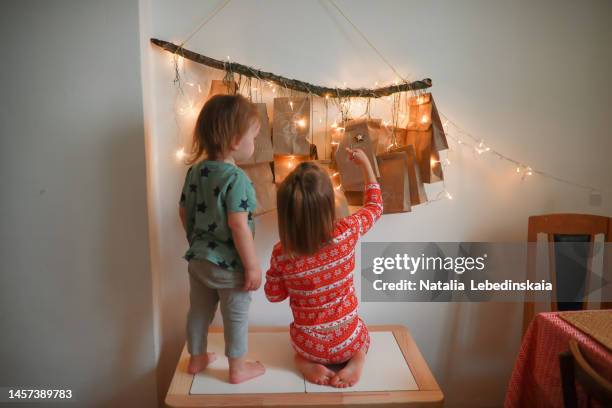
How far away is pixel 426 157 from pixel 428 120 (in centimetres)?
14

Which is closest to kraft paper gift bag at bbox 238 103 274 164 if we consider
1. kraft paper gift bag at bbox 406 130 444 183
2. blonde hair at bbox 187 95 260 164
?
blonde hair at bbox 187 95 260 164

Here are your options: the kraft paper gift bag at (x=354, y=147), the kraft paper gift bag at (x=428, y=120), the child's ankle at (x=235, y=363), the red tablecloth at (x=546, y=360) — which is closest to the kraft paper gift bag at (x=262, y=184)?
the kraft paper gift bag at (x=354, y=147)

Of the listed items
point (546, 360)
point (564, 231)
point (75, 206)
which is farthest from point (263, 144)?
point (564, 231)

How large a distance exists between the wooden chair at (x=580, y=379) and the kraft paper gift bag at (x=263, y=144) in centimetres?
108

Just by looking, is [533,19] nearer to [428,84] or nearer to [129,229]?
[428,84]

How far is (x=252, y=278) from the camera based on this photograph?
4.27ft

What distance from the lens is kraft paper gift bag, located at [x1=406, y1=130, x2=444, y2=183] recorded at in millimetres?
1576

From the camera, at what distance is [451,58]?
168cm

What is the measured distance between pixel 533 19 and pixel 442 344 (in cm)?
148

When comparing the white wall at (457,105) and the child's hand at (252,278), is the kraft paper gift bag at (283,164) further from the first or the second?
the child's hand at (252,278)

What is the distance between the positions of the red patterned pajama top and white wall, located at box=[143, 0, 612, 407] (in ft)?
1.26

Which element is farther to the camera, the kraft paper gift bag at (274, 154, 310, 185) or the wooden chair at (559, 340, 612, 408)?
the kraft paper gift bag at (274, 154, 310, 185)

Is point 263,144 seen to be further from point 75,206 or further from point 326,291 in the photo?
point 75,206

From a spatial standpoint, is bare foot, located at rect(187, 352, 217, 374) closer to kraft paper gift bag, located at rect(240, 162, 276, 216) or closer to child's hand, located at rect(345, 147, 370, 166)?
kraft paper gift bag, located at rect(240, 162, 276, 216)
